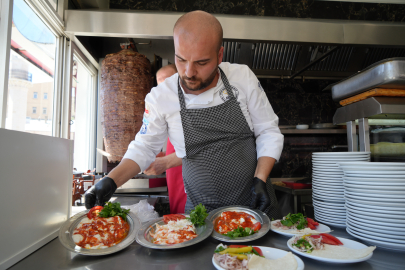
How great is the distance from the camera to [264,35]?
8.61 ft

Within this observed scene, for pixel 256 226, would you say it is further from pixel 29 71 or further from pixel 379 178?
pixel 29 71

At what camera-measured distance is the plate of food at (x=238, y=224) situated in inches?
38.2

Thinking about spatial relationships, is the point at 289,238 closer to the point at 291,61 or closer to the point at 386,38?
the point at 386,38

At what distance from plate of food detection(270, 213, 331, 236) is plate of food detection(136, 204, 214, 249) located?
0.28 meters

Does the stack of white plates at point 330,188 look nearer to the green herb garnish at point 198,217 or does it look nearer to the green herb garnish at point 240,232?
the green herb garnish at point 240,232

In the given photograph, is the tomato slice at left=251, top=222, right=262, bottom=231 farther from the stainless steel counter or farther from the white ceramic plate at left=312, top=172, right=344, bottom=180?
the white ceramic plate at left=312, top=172, right=344, bottom=180

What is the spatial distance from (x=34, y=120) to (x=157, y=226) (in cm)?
157

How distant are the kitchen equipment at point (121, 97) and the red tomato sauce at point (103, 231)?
5.08 ft

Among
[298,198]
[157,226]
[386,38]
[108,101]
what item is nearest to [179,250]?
[157,226]

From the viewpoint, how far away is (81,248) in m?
0.89

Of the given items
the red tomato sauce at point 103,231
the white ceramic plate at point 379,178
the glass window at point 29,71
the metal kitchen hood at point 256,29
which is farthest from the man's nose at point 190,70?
the metal kitchen hood at point 256,29

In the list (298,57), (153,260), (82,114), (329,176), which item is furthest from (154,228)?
(298,57)

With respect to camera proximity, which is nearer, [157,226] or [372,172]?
[372,172]

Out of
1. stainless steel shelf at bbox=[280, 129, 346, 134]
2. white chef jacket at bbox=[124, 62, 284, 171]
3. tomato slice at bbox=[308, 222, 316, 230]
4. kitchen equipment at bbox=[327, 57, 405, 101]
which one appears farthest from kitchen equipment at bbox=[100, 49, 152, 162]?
stainless steel shelf at bbox=[280, 129, 346, 134]
